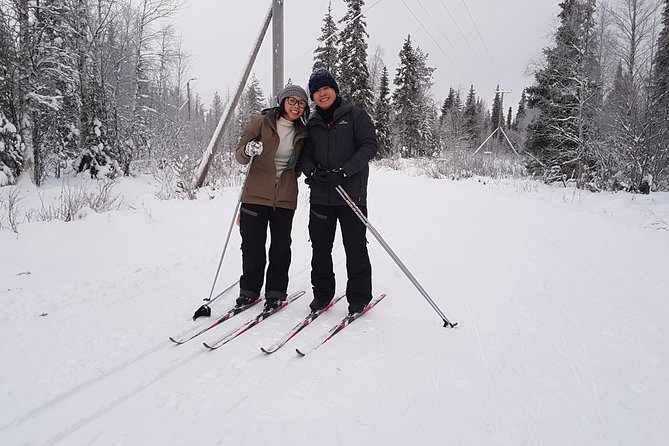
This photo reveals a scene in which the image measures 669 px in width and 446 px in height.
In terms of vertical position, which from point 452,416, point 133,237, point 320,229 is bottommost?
point 452,416

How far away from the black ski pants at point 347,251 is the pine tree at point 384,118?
97.0 ft

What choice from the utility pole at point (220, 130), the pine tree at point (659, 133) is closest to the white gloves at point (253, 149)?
the utility pole at point (220, 130)

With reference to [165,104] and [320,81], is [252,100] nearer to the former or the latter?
[165,104]

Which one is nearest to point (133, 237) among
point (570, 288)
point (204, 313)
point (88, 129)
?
point (204, 313)

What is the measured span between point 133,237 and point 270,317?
299 cm

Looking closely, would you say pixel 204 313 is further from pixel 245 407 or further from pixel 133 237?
pixel 133 237

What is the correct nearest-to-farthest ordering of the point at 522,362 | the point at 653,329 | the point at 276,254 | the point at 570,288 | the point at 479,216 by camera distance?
the point at 522,362, the point at 653,329, the point at 276,254, the point at 570,288, the point at 479,216

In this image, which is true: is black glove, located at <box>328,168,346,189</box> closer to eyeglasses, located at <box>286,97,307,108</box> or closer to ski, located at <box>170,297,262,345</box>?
eyeglasses, located at <box>286,97,307,108</box>

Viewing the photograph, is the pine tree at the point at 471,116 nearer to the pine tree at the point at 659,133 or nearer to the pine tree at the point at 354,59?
the pine tree at the point at 354,59

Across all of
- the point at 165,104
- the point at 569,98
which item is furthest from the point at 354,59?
the point at 569,98

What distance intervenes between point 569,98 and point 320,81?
53.5 feet

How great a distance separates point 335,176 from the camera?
3031mm

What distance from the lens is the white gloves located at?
3117 mm

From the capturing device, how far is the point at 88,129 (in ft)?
48.1
